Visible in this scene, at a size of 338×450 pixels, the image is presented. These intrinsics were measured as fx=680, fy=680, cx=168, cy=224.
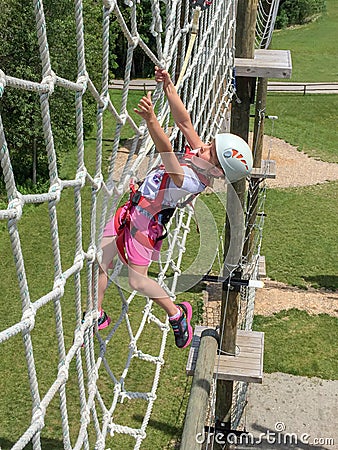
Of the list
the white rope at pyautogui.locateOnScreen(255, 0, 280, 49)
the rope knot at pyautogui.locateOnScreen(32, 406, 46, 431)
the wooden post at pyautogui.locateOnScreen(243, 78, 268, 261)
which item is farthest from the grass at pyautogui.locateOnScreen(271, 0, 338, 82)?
the rope knot at pyautogui.locateOnScreen(32, 406, 46, 431)

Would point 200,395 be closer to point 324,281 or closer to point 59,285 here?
point 59,285

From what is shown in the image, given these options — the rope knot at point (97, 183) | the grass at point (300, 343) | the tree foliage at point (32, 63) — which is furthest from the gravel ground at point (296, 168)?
the rope knot at point (97, 183)

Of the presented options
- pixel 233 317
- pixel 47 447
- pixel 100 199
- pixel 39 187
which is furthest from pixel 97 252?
pixel 39 187

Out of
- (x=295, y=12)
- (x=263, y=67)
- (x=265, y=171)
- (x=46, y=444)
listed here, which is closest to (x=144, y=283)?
(x=263, y=67)

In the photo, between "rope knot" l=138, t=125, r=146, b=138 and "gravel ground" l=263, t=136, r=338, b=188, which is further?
"gravel ground" l=263, t=136, r=338, b=188

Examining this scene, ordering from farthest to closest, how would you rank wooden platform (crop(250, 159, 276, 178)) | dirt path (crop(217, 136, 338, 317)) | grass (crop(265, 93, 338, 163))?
grass (crop(265, 93, 338, 163))
dirt path (crop(217, 136, 338, 317))
wooden platform (crop(250, 159, 276, 178))

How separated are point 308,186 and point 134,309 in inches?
171

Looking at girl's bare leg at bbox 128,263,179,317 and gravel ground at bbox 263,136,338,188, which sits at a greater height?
girl's bare leg at bbox 128,263,179,317

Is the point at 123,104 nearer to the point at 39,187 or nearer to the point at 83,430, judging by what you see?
the point at 83,430

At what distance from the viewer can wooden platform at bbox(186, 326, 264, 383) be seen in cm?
298

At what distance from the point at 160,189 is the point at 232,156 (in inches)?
11.3

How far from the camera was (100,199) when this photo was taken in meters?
2.26

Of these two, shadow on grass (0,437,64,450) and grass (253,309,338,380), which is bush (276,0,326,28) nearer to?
grass (253,309,338,380)

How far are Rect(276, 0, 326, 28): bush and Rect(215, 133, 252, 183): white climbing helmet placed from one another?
23.1 metres
